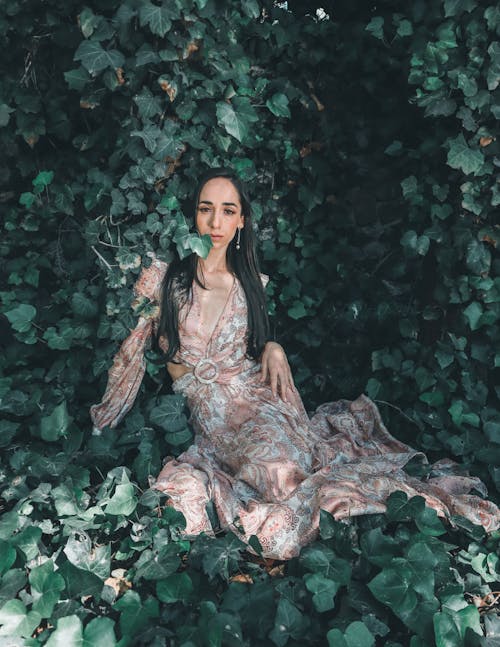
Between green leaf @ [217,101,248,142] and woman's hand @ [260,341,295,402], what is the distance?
91cm

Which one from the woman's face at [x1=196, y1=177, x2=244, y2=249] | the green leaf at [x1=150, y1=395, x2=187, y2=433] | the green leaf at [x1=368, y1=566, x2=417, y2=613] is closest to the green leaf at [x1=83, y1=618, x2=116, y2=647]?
the green leaf at [x1=368, y1=566, x2=417, y2=613]

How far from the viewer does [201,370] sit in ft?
9.54

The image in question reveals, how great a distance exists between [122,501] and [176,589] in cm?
38

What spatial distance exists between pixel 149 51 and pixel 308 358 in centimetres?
184

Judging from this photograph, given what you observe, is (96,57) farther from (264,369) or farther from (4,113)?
(264,369)

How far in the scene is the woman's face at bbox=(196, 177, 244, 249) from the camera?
2.81 meters

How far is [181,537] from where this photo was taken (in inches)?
93.2

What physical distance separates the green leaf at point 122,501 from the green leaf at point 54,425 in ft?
1.51

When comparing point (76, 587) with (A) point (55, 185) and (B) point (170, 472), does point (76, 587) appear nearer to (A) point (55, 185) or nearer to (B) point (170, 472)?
(B) point (170, 472)

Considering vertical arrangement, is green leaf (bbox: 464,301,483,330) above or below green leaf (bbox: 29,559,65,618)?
above

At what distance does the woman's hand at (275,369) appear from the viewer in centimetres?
297

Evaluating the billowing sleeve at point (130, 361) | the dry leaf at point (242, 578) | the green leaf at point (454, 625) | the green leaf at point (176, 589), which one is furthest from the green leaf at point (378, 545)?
the billowing sleeve at point (130, 361)

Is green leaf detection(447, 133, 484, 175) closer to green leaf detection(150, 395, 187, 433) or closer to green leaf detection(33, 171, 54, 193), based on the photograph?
green leaf detection(150, 395, 187, 433)

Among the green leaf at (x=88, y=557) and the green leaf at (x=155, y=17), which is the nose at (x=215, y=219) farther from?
the green leaf at (x=88, y=557)
